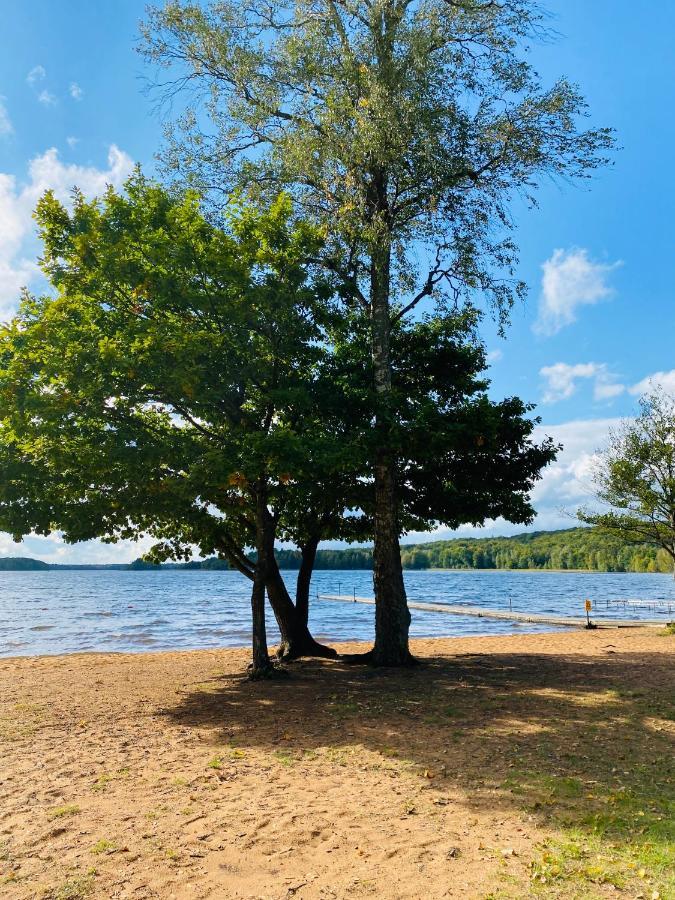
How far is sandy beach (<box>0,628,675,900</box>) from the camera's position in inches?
180

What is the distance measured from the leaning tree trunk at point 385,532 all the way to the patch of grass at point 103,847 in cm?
956

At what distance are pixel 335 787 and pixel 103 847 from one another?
2371 mm

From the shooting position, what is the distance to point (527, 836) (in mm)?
5160

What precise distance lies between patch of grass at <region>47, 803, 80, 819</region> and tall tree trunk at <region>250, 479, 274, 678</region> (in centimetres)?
709

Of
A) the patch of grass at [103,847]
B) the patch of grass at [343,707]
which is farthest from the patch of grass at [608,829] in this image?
the patch of grass at [343,707]

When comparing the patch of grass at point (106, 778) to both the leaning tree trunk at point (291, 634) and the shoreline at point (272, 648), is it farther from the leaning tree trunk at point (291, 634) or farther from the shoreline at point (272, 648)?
the leaning tree trunk at point (291, 634)

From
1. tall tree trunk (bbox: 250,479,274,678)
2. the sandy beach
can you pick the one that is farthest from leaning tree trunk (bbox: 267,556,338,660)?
the sandy beach

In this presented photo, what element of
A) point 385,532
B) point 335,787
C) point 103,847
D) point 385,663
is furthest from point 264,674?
point 103,847

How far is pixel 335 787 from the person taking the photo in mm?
6488

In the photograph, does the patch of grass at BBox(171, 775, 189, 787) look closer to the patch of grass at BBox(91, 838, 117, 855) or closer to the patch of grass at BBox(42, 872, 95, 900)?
the patch of grass at BBox(91, 838, 117, 855)

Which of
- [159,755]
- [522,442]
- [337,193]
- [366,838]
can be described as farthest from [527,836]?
[337,193]

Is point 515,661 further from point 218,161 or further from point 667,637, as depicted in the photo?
point 218,161

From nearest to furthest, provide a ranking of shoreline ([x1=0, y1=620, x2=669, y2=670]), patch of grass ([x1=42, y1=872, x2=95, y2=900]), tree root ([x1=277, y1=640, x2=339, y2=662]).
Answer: patch of grass ([x1=42, y1=872, x2=95, y2=900]) → tree root ([x1=277, y1=640, x2=339, y2=662]) → shoreline ([x1=0, y1=620, x2=669, y2=670])

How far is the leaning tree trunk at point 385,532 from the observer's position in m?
14.3
